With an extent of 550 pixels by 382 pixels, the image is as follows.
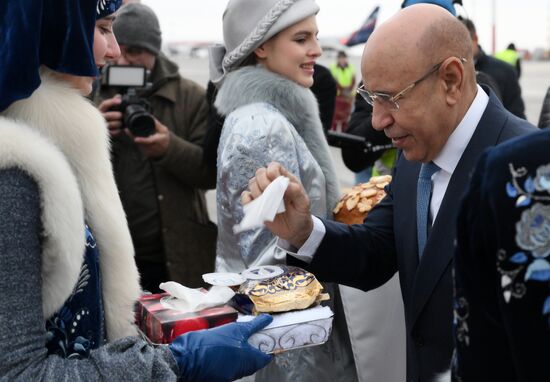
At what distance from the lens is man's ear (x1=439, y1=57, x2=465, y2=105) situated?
1721 mm

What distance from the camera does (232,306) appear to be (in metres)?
1.81

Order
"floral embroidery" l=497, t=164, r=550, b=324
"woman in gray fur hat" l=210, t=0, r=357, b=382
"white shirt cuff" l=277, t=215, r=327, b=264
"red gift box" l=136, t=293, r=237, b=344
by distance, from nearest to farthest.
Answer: "floral embroidery" l=497, t=164, r=550, b=324 < "red gift box" l=136, t=293, r=237, b=344 < "white shirt cuff" l=277, t=215, r=327, b=264 < "woman in gray fur hat" l=210, t=0, r=357, b=382

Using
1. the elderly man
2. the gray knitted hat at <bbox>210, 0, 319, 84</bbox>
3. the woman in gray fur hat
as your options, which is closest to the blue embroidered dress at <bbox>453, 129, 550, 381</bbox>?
the elderly man

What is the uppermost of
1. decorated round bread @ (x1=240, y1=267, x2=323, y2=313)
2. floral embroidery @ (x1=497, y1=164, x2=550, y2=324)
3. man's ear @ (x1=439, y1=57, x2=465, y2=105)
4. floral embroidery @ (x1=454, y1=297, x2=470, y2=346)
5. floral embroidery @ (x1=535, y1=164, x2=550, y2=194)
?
floral embroidery @ (x1=535, y1=164, x2=550, y2=194)

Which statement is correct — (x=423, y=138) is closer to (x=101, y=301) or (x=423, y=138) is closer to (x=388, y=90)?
(x=388, y=90)

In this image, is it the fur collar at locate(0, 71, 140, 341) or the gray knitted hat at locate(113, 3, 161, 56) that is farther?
the gray knitted hat at locate(113, 3, 161, 56)

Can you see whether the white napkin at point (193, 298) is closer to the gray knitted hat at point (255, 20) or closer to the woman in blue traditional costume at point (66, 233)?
the woman in blue traditional costume at point (66, 233)

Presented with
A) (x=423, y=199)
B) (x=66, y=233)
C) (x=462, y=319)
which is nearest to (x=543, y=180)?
(x=462, y=319)

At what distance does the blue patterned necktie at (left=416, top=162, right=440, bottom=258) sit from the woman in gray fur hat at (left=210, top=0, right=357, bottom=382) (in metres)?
0.57

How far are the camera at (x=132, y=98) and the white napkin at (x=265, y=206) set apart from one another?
5.14ft

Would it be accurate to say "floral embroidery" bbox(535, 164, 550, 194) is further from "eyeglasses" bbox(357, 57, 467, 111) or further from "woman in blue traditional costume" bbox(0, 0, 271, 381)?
"eyeglasses" bbox(357, 57, 467, 111)

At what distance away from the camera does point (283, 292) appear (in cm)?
178

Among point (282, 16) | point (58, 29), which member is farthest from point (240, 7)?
point (58, 29)

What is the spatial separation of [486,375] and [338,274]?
1.05m
